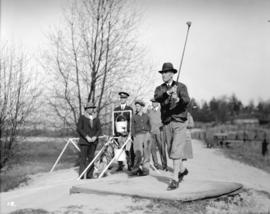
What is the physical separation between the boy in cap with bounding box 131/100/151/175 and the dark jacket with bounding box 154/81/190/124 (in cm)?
308

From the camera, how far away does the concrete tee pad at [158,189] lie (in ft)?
16.4

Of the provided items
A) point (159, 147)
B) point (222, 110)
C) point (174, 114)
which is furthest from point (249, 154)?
→ point (222, 110)

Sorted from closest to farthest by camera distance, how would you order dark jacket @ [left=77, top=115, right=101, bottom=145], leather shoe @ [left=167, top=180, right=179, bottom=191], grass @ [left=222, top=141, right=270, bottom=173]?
leather shoe @ [left=167, top=180, right=179, bottom=191] → dark jacket @ [left=77, top=115, right=101, bottom=145] → grass @ [left=222, top=141, right=270, bottom=173]

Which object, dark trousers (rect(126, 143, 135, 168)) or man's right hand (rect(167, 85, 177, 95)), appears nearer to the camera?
man's right hand (rect(167, 85, 177, 95))

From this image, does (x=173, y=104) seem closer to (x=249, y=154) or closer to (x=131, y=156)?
(x=131, y=156)

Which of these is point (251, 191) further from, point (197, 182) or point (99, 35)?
point (99, 35)

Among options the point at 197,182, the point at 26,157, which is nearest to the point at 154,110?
the point at 197,182

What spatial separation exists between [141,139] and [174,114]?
11.2ft

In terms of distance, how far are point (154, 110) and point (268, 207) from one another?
201 inches

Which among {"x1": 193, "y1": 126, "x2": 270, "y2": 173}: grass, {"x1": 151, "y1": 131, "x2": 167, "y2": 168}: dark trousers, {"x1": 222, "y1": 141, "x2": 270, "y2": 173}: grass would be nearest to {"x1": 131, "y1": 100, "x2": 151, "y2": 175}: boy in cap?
{"x1": 151, "y1": 131, "x2": 167, "y2": 168}: dark trousers

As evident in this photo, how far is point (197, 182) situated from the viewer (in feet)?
19.8

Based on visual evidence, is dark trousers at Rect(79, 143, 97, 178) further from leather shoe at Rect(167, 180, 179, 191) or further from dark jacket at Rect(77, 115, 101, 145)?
→ leather shoe at Rect(167, 180, 179, 191)

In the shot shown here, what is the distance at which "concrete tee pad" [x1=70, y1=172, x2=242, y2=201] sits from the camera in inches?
197

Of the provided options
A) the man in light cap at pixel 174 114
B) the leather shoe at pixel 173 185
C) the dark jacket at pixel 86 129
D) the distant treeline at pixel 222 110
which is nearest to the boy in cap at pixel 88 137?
the dark jacket at pixel 86 129
